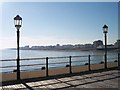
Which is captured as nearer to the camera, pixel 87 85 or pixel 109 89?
pixel 109 89

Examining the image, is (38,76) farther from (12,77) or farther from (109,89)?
(109,89)

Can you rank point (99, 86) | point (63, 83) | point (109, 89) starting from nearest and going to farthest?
point (109, 89), point (99, 86), point (63, 83)

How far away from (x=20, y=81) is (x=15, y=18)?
3.28 meters

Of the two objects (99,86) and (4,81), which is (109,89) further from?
(4,81)

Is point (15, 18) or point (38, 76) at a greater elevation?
point (15, 18)

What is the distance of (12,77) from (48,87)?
116 inches

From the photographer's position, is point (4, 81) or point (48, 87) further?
point (4, 81)

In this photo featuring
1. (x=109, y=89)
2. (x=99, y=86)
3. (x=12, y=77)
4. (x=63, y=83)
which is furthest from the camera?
(x=12, y=77)

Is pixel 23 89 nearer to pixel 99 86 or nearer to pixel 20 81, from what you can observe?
pixel 20 81

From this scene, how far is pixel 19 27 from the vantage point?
11.6 metres

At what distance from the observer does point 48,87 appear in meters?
8.86

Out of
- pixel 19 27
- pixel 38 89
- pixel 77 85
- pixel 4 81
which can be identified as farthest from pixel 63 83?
pixel 19 27

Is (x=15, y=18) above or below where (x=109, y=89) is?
above

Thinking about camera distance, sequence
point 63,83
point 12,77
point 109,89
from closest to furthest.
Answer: point 109,89 → point 63,83 → point 12,77
